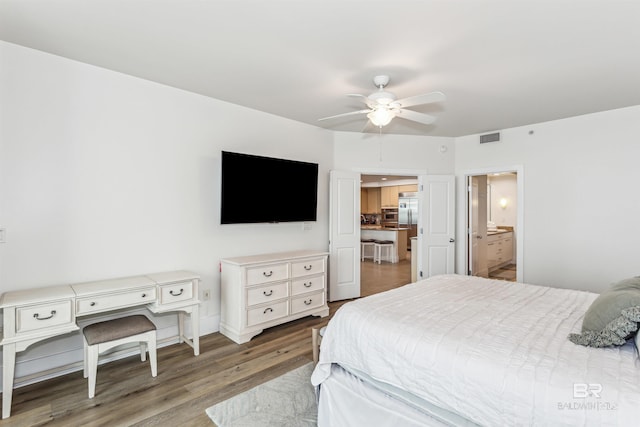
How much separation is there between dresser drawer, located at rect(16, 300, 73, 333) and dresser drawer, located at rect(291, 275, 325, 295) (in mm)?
2065

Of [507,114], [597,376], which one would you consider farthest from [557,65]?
[597,376]

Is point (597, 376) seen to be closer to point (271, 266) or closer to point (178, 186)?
point (271, 266)

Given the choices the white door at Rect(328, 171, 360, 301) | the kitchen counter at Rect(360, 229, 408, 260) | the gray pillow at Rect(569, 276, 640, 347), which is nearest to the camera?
the gray pillow at Rect(569, 276, 640, 347)

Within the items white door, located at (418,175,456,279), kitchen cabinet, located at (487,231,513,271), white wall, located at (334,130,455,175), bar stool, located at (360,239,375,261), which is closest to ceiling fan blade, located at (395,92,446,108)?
white wall, located at (334,130,455,175)

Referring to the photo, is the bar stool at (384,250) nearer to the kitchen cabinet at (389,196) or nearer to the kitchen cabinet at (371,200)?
the kitchen cabinet at (389,196)

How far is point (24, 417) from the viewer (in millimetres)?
2080

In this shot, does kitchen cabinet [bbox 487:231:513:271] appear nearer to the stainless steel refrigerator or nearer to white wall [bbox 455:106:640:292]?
white wall [bbox 455:106:640:292]

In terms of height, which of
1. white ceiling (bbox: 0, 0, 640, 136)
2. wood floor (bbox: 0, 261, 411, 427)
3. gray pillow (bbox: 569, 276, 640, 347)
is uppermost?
white ceiling (bbox: 0, 0, 640, 136)

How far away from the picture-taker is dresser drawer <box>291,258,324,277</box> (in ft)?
12.2

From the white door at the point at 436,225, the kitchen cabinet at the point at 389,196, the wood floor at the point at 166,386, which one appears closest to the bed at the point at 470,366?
the wood floor at the point at 166,386

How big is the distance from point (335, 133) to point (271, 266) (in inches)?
93.0

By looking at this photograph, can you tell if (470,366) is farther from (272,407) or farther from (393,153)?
(393,153)

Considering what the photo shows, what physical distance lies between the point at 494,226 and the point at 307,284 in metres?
6.46

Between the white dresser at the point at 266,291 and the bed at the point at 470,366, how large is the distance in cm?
143
